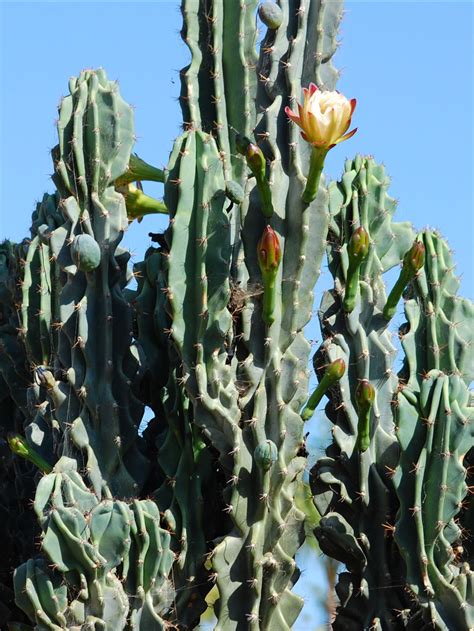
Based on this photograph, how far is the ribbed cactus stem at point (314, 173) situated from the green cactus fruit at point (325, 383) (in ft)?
2.24

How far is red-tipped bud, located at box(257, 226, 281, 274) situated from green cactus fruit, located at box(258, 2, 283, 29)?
1.01m

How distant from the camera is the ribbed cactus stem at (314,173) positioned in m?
5.33

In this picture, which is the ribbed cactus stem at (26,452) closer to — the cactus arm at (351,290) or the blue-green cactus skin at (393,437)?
the blue-green cactus skin at (393,437)

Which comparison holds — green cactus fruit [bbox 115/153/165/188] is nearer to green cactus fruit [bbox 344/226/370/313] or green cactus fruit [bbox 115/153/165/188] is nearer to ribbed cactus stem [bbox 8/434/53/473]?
green cactus fruit [bbox 344/226/370/313]

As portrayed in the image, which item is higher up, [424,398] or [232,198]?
[232,198]

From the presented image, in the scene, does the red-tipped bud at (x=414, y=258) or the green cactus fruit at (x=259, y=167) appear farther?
the red-tipped bud at (x=414, y=258)

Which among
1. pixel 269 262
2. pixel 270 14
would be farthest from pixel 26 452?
pixel 270 14

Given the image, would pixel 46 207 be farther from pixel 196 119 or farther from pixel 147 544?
pixel 147 544

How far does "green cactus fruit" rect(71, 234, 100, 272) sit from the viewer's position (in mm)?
5328

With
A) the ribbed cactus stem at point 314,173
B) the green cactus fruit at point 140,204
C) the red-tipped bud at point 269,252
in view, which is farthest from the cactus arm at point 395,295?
the green cactus fruit at point 140,204

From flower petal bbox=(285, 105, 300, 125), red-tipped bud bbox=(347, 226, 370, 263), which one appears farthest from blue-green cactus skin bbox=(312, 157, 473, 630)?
flower petal bbox=(285, 105, 300, 125)

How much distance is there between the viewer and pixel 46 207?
19.7 feet

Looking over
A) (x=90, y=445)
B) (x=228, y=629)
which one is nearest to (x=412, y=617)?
(x=228, y=629)

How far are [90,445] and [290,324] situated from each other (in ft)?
3.11
